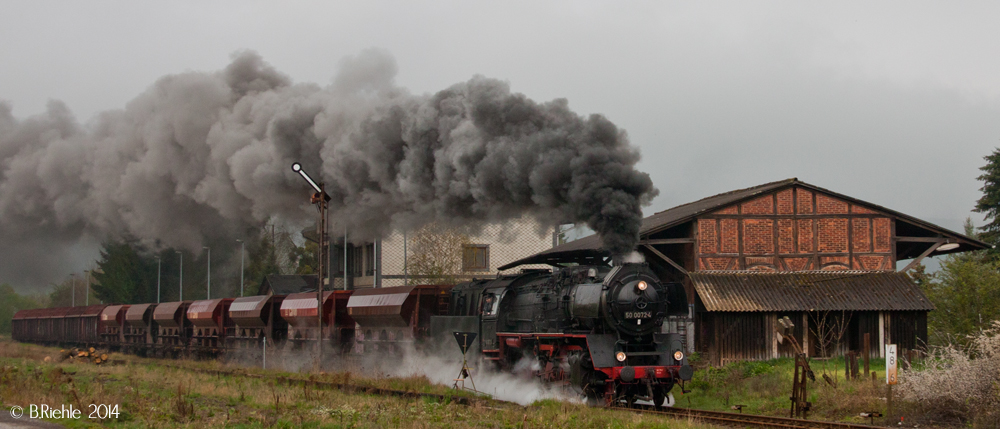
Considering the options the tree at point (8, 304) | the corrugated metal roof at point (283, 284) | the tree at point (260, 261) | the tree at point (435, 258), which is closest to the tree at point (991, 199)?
the tree at point (435, 258)

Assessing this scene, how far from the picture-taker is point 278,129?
1008 inches

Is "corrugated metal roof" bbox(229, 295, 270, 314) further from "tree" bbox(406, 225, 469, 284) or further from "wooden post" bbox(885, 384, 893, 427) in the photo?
"wooden post" bbox(885, 384, 893, 427)

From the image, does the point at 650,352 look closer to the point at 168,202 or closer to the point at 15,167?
the point at 168,202

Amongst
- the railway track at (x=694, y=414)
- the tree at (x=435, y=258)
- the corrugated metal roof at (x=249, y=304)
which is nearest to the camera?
the railway track at (x=694, y=414)

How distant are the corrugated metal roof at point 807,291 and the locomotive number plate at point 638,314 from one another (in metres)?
7.94

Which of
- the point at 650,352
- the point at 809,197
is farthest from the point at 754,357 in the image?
the point at 650,352

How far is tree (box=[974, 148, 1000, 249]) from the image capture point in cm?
3697

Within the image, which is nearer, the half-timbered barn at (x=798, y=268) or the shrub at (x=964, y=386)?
the shrub at (x=964, y=386)

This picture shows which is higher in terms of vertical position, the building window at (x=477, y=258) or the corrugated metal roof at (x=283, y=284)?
the building window at (x=477, y=258)

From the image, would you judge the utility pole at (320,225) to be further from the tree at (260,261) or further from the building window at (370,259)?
the tree at (260,261)

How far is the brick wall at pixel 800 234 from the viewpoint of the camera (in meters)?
24.3

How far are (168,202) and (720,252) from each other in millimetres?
20245

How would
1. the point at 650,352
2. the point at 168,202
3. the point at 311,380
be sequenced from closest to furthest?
the point at 650,352 < the point at 311,380 < the point at 168,202

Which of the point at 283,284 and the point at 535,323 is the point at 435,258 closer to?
the point at 283,284
